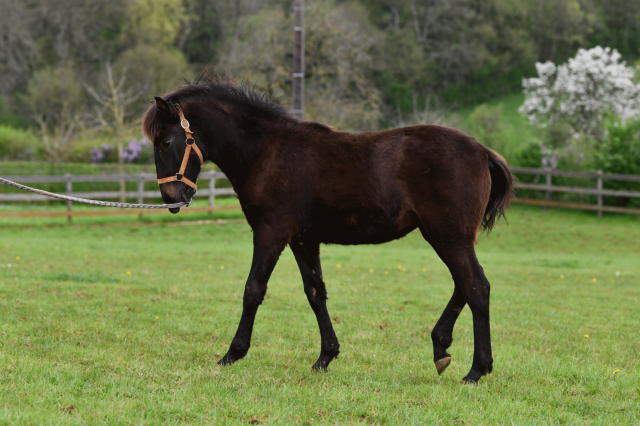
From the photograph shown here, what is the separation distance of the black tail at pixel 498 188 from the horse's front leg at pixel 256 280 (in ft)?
6.08

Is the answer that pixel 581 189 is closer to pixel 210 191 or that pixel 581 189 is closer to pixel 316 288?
pixel 210 191

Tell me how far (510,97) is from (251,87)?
204 feet

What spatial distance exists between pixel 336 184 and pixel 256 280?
3.33 ft

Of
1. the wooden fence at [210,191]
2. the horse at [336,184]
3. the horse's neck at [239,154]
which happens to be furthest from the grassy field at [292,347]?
the wooden fence at [210,191]

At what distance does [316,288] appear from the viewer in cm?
511

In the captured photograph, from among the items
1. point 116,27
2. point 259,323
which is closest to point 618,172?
point 259,323

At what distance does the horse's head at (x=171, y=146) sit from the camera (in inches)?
186

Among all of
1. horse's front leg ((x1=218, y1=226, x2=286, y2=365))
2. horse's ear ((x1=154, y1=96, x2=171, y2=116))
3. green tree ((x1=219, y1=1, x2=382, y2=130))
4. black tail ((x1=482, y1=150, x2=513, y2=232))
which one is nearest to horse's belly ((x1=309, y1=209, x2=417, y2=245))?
horse's front leg ((x1=218, y1=226, x2=286, y2=365))

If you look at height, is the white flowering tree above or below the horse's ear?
above

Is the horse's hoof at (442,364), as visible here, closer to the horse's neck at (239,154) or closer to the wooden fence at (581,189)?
the horse's neck at (239,154)

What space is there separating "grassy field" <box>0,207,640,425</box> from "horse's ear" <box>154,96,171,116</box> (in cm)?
204

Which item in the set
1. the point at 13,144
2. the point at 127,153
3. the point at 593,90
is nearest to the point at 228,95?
the point at 127,153

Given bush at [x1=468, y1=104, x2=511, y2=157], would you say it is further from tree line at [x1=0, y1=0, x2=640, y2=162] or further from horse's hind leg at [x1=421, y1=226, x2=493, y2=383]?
horse's hind leg at [x1=421, y1=226, x2=493, y2=383]

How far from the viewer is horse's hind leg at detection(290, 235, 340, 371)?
5.02m
